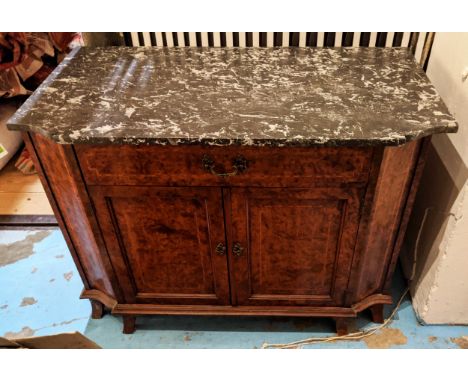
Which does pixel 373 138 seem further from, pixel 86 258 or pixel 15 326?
pixel 15 326

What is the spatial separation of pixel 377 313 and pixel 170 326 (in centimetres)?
77

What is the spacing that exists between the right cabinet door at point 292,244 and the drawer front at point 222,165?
0.05 metres

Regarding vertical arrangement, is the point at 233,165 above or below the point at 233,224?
above

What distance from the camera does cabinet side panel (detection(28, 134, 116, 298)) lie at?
1114 millimetres

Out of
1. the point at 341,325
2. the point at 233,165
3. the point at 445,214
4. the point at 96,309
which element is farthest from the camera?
the point at 96,309

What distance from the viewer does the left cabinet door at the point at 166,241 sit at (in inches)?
45.7

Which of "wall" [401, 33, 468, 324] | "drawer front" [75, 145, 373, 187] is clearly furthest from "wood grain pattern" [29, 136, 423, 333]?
"wall" [401, 33, 468, 324]

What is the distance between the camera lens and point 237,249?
4.12ft

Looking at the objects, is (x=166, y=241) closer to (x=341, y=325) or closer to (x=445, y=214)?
(x=341, y=325)

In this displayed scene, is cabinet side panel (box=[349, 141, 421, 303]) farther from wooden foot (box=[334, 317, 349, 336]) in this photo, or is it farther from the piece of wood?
the piece of wood

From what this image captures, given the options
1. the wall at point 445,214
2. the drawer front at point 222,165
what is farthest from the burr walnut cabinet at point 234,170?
the wall at point 445,214

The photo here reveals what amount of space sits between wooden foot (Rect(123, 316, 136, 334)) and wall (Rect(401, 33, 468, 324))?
1.06 metres

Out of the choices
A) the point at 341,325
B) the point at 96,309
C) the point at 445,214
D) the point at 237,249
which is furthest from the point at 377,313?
the point at 96,309
